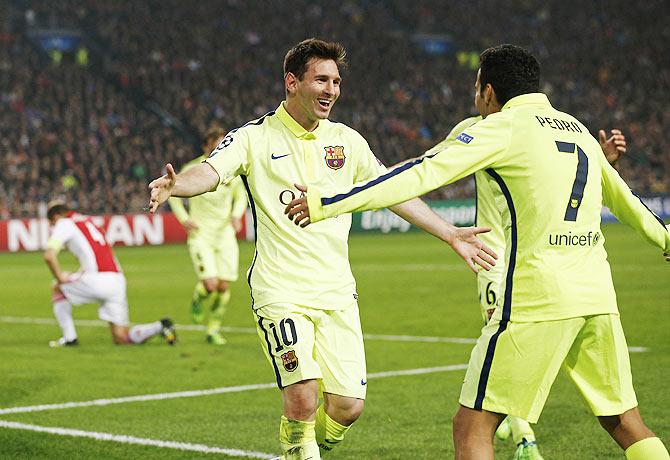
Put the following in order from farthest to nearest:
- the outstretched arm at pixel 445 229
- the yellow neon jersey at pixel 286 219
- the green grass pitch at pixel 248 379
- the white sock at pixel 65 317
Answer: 1. the white sock at pixel 65 317
2. the green grass pitch at pixel 248 379
3. the yellow neon jersey at pixel 286 219
4. the outstretched arm at pixel 445 229

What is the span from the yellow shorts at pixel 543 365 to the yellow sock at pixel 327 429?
1476mm

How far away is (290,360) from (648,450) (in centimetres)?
190

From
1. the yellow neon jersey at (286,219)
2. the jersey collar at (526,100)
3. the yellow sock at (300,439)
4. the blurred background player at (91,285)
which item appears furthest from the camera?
the blurred background player at (91,285)

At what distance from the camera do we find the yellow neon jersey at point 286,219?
19.9ft

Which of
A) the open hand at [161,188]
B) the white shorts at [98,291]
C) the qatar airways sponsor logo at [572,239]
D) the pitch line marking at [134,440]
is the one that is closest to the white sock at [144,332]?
the white shorts at [98,291]

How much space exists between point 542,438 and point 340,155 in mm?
2779

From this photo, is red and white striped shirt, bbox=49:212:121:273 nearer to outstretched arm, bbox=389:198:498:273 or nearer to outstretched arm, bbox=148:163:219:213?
outstretched arm, bbox=148:163:219:213

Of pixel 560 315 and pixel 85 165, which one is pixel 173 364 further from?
pixel 85 165

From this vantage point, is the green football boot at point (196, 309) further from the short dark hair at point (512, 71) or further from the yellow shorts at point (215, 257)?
the short dark hair at point (512, 71)

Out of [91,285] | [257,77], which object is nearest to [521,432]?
[91,285]

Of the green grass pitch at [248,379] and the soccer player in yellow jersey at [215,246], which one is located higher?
the soccer player in yellow jersey at [215,246]

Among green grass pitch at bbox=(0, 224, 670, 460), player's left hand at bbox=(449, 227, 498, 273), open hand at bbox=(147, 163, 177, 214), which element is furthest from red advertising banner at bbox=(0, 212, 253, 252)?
player's left hand at bbox=(449, 227, 498, 273)

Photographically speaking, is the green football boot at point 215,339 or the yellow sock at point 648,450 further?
the green football boot at point 215,339

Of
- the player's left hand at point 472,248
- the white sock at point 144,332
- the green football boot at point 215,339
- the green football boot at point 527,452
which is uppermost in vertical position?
the player's left hand at point 472,248
